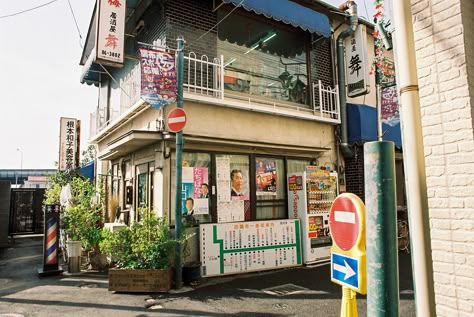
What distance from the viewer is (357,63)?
389 inches

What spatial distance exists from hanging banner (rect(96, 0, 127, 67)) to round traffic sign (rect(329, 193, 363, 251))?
6.42 m

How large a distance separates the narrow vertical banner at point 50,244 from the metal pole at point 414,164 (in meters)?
8.13

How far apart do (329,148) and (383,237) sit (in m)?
8.11

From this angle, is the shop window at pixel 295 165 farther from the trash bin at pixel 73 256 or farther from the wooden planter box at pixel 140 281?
the trash bin at pixel 73 256

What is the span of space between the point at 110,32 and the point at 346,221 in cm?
693

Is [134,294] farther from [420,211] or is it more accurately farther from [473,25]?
[473,25]

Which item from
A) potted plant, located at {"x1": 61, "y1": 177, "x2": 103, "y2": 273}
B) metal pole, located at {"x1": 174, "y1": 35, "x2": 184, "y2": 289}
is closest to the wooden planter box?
metal pole, located at {"x1": 174, "y1": 35, "x2": 184, "y2": 289}

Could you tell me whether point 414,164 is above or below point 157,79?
below

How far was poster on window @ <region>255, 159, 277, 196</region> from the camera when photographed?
873 centimetres

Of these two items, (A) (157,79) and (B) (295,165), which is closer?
(A) (157,79)

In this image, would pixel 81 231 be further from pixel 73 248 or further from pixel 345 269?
pixel 345 269

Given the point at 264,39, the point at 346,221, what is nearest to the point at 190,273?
the point at 346,221

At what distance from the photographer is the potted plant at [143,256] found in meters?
6.19

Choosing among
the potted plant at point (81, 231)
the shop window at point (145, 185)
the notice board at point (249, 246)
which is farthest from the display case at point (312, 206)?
the potted plant at point (81, 231)
